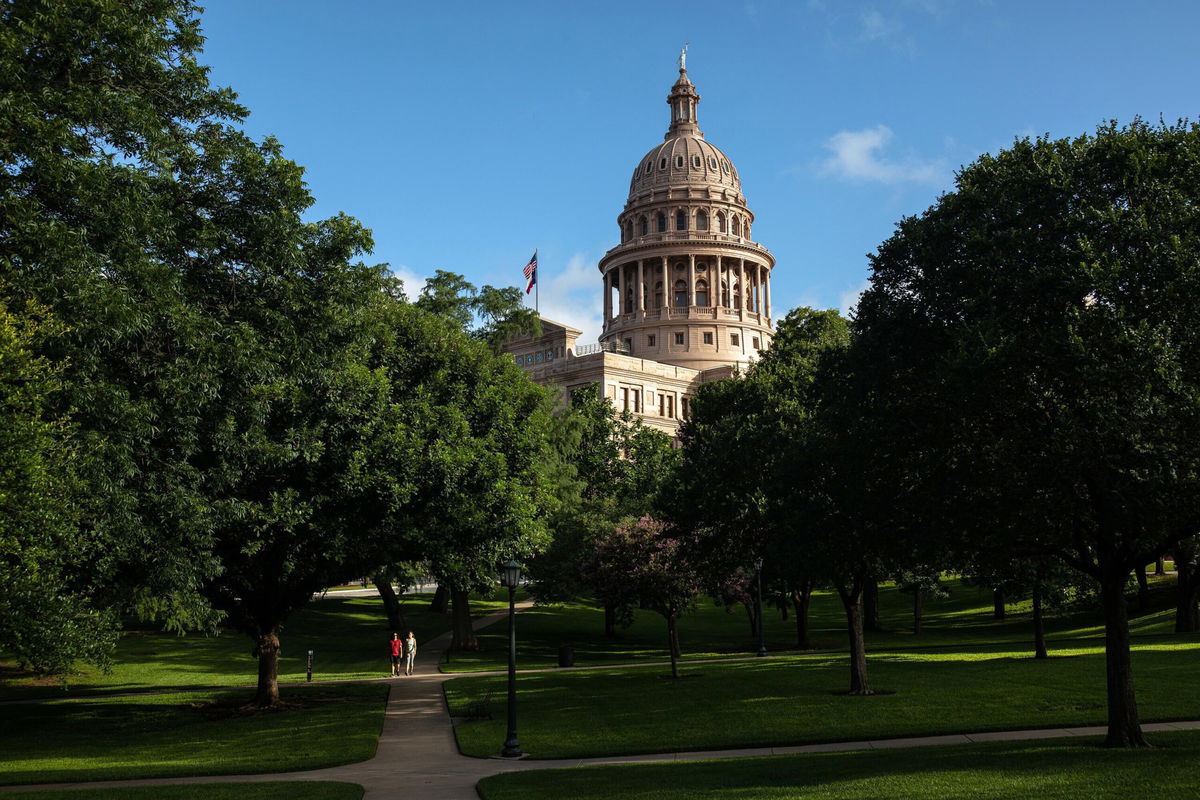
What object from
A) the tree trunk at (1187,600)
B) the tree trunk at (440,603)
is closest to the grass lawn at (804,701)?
the tree trunk at (1187,600)

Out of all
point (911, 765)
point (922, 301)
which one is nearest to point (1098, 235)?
point (922, 301)

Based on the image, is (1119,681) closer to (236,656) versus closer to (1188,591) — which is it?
(1188,591)

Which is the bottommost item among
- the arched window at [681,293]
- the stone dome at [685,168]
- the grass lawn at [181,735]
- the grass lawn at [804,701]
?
the grass lawn at [181,735]

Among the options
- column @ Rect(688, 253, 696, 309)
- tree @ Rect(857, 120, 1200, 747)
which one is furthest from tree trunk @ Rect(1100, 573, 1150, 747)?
column @ Rect(688, 253, 696, 309)

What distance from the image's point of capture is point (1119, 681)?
19938 mm

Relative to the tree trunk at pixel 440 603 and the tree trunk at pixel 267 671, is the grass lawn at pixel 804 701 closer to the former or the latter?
the tree trunk at pixel 267 671

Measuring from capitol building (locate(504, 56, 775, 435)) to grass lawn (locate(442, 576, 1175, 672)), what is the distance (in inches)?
2190

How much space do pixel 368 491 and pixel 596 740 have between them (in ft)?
31.3

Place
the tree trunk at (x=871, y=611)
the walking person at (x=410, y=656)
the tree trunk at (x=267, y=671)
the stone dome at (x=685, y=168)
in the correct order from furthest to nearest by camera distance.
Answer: the stone dome at (x=685, y=168)
the tree trunk at (x=871, y=611)
the walking person at (x=410, y=656)
the tree trunk at (x=267, y=671)

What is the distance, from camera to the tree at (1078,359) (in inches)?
731

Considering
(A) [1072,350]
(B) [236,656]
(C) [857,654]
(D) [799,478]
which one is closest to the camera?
(A) [1072,350]

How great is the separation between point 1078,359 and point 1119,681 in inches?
245

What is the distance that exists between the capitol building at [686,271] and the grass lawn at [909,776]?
10253cm

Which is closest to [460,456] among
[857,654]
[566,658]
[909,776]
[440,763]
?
[440,763]
